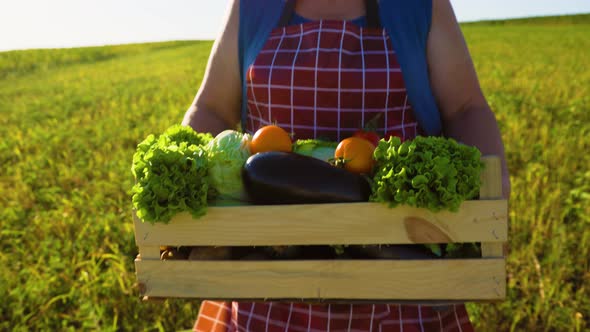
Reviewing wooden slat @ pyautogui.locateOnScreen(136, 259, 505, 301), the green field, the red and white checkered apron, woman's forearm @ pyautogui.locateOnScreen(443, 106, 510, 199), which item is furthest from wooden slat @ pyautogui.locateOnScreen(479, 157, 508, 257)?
the green field

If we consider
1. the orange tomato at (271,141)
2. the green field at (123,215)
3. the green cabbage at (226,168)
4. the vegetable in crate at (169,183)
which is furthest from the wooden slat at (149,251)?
the green field at (123,215)

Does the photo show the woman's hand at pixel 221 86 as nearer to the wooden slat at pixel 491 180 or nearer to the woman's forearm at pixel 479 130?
the woman's forearm at pixel 479 130

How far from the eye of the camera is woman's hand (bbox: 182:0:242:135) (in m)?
2.07

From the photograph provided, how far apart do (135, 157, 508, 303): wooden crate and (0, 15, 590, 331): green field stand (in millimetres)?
1938

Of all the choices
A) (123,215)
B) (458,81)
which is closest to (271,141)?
(458,81)

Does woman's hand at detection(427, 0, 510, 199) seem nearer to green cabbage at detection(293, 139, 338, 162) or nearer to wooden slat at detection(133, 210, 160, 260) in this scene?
green cabbage at detection(293, 139, 338, 162)

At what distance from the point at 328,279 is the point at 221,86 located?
96 centimetres

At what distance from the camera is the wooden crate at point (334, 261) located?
1.42m

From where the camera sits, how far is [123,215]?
475cm

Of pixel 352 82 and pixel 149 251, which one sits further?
pixel 352 82

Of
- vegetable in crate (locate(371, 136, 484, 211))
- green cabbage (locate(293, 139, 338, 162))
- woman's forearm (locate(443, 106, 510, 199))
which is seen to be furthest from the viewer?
woman's forearm (locate(443, 106, 510, 199))

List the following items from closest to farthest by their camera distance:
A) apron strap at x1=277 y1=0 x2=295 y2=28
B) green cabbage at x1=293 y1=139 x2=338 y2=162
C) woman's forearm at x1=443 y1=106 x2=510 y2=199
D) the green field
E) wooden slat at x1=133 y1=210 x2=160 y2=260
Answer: wooden slat at x1=133 y1=210 x2=160 y2=260, green cabbage at x1=293 y1=139 x2=338 y2=162, woman's forearm at x1=443 y1=106 x2=510 y2=199, apron strap at x1=277 y1=0 x2=295 y2=28, the green field

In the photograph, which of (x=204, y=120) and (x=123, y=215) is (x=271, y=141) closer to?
(x=204, y=120)

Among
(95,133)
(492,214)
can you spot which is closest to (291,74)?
(492,214)
